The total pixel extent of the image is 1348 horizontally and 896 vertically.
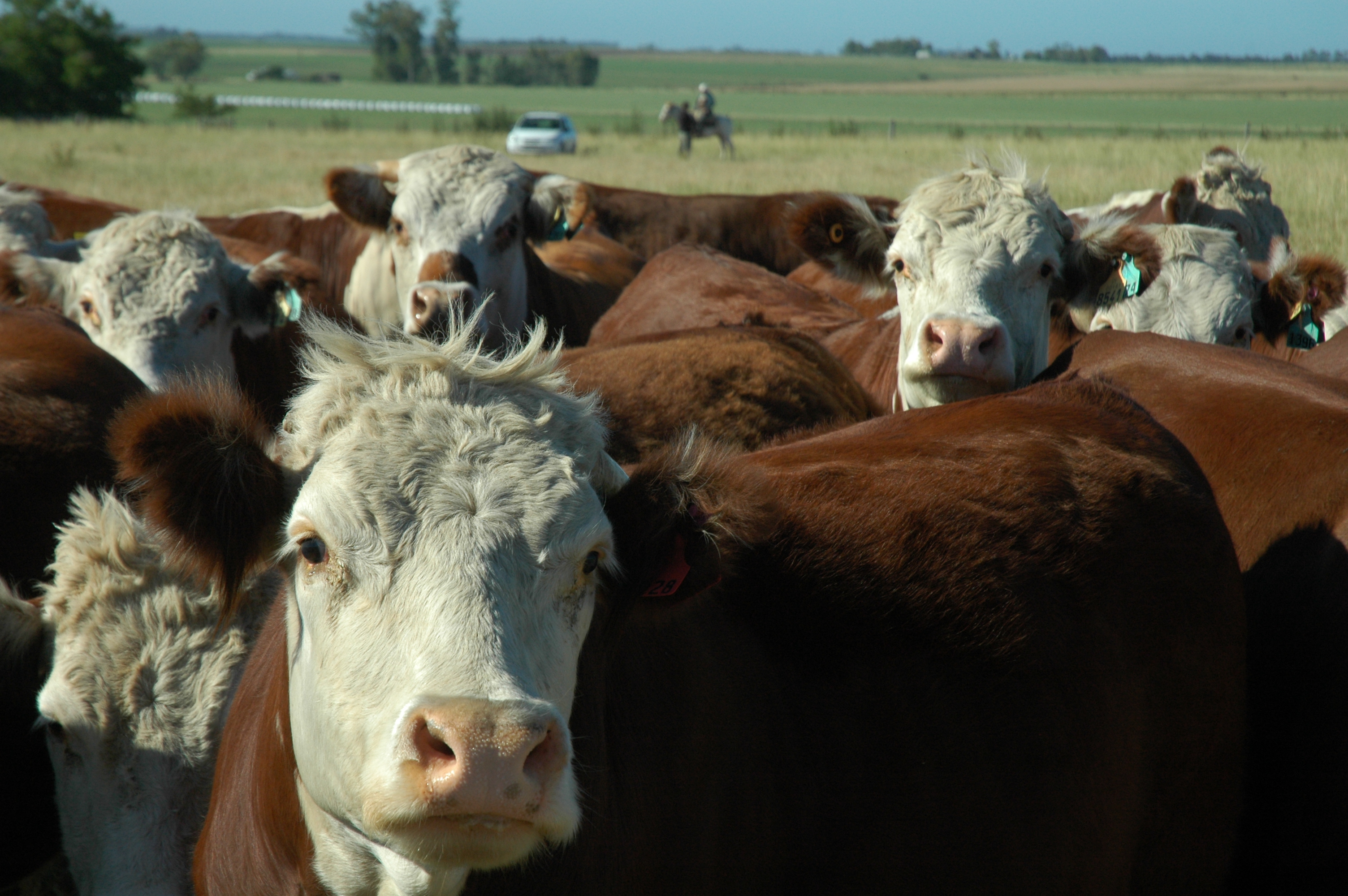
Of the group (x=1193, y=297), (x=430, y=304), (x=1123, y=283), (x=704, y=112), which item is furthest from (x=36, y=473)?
(x=704, y=112)

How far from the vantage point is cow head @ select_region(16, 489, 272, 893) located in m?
2.80

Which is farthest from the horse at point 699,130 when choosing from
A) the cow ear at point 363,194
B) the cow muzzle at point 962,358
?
the cow muzzle at point 962,358

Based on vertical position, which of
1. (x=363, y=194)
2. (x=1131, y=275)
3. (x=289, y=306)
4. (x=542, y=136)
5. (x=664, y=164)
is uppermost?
(x=363, y=194)

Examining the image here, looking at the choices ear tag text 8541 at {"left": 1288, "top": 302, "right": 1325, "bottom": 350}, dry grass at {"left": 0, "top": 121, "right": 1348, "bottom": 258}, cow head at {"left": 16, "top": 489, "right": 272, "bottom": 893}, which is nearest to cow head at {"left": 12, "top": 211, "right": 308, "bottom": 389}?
cow head at {"left": 16, "top": 489, "right": 272, "bottom": 893}

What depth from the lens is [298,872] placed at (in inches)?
85.9

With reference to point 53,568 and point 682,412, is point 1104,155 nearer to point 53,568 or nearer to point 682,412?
point 682,412

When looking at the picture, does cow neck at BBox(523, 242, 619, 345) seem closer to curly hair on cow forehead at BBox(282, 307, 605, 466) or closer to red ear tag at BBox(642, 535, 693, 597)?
curly hair on cow forehead at BBox(282, 307, 605, 466)

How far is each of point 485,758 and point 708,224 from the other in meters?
9.57

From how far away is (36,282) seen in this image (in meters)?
5.46

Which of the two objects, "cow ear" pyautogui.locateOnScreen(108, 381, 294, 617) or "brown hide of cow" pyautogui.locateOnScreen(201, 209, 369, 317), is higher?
"cow ear" pyautogui.locateOnScreen(108, 381, 294, 617)

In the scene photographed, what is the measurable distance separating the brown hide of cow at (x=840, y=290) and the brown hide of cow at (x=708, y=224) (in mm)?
1188

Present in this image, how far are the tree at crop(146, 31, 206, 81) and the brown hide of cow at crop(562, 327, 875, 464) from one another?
5106 inches

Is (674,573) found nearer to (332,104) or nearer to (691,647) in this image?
(691,647)

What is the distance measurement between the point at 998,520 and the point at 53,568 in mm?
Answer: 2381
